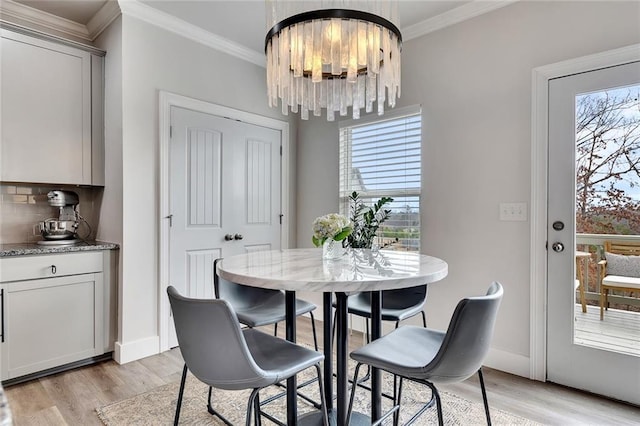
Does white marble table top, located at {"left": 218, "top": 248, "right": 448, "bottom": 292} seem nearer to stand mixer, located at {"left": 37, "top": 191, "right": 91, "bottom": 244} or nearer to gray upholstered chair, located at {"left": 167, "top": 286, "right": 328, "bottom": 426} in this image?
gray upholstered chair, located at {"left": 167, "top": 286, "right": 328, "bottom": 426}

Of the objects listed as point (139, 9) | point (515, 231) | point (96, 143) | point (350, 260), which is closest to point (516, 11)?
point (515, 231)

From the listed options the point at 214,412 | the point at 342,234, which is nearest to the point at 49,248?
the point at 214,412

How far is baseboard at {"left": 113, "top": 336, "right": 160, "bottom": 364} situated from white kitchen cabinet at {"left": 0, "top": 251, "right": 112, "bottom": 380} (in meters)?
0.13

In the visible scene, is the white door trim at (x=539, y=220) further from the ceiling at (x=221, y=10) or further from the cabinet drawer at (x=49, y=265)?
the cabinet drawer at (x=49, y=265)

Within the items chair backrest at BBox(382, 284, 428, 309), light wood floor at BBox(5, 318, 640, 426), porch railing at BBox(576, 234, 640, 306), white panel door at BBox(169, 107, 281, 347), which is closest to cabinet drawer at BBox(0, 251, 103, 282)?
white panel door at BBox(169, 107, 281, 347)

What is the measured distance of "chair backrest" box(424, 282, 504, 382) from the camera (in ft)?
3.97

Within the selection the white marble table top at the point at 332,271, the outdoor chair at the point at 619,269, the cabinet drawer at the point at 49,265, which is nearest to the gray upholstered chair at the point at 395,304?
the white marble table top at the point at 332,271

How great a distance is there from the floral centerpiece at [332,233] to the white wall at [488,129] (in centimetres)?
130

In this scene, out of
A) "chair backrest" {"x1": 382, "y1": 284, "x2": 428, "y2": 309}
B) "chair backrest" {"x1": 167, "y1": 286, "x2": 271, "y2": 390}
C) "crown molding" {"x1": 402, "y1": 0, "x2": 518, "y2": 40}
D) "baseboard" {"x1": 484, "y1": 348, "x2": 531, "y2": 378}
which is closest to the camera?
"chair backrest" {"x1": 167, "y1": 286, "x2": 271, "y2": 390}

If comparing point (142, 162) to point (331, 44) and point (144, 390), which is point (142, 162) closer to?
point (144, 390)

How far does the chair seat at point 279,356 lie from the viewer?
129 centimetres

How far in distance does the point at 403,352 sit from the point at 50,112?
9.62ft

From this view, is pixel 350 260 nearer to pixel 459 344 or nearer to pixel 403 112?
pixel 459 344

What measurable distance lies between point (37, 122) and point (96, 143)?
1.28 feet
